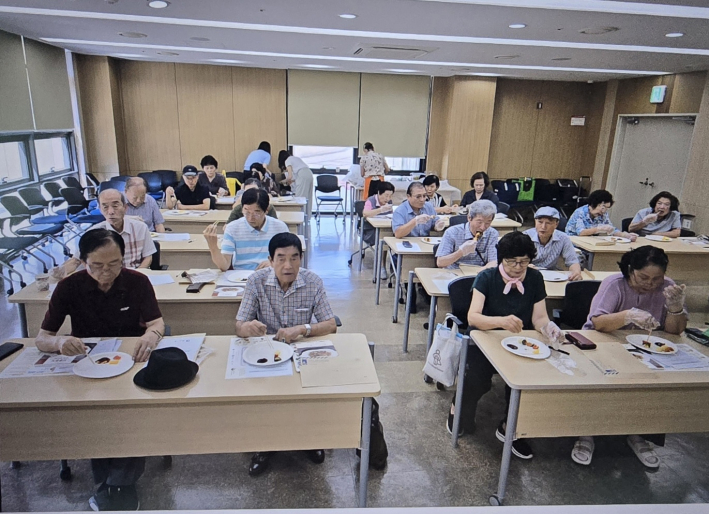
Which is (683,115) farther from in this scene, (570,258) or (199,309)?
(199,309)

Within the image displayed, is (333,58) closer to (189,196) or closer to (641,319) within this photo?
(189,196)

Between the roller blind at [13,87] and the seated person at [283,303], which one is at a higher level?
the roller blind at [13,87]

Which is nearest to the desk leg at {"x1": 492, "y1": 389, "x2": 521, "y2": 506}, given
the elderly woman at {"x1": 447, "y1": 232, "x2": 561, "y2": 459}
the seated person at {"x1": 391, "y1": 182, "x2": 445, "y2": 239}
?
the elderly woman at {"x1": 447, "y1": 232, "x2": 561, "y2": 459}

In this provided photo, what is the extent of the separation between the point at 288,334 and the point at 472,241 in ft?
6.63

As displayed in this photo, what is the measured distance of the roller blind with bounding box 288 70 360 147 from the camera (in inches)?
379

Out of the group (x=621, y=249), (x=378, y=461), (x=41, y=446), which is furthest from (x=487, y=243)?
(x=41, y=446)

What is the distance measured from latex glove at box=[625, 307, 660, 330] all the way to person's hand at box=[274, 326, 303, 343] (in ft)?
6.15

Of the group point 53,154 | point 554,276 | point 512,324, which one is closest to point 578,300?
point 554,276

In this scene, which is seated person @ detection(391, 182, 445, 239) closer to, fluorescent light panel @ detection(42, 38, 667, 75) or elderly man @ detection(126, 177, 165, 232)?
elderly man @ detection(126, 177, 165, 232)

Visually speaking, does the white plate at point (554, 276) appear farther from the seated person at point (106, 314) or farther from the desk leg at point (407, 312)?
the seated person at point (106, 314)

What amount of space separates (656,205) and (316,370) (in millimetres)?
5279

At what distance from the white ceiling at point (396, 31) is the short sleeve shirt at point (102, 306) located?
9.36 ft

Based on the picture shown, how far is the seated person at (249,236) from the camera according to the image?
3.78m

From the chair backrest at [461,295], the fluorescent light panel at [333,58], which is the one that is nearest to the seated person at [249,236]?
the chair backrest at [461,295]
